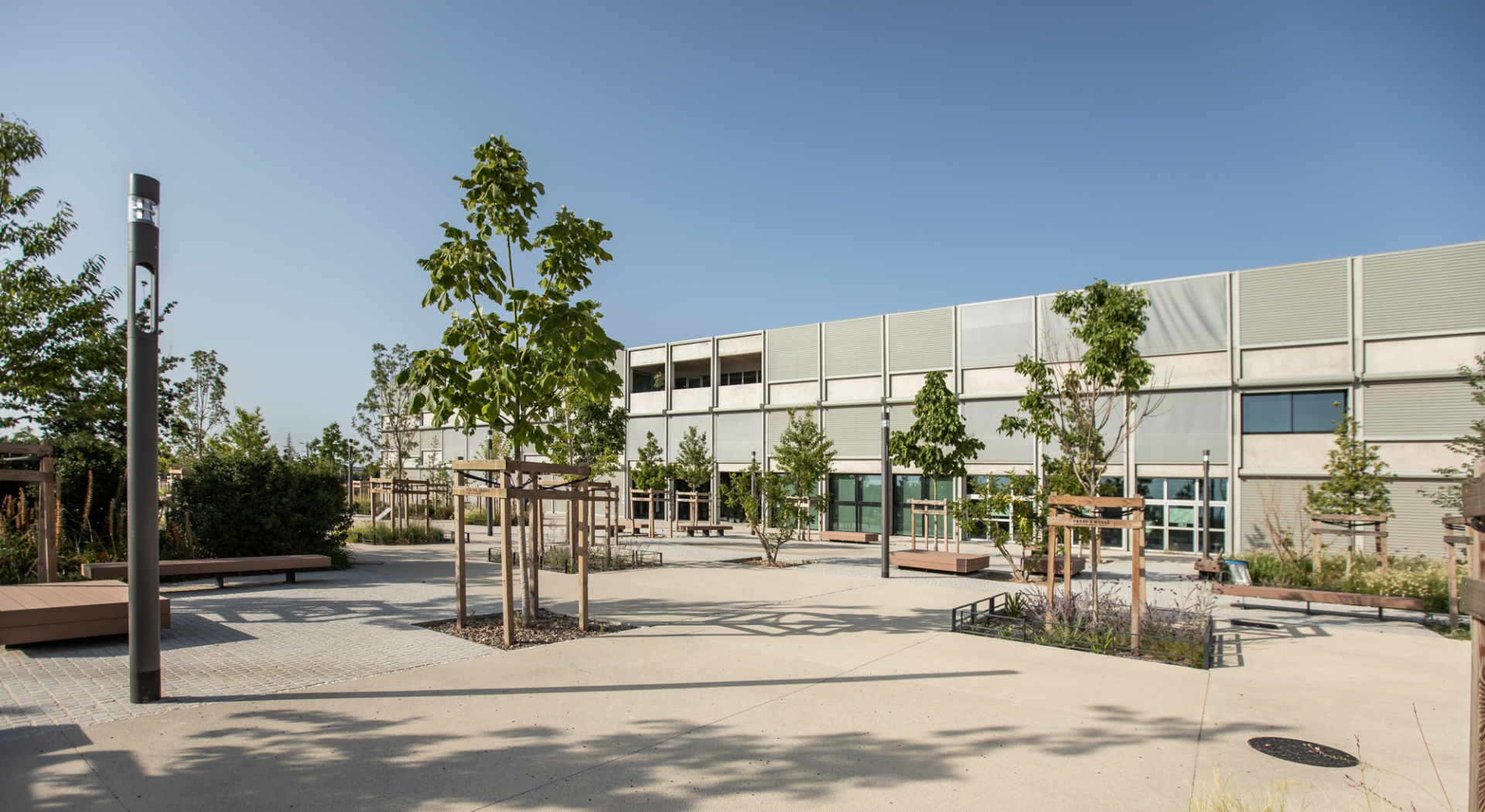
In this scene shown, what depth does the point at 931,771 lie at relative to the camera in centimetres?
501

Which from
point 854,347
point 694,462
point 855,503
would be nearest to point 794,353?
point 854,347

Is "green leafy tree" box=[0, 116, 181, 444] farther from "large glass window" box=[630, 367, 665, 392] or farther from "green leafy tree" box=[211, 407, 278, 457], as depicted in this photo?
→ "large glass window" box=[630, 367, 665, 392]

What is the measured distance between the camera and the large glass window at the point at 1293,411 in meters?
21.9

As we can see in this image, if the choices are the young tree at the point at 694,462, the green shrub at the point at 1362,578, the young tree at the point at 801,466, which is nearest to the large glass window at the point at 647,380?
the young tree at the point at 694,462

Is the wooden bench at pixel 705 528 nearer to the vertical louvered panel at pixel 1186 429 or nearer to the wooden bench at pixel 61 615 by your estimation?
the vertical louvered panel at pixel 1186 429

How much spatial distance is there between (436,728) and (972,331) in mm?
24462

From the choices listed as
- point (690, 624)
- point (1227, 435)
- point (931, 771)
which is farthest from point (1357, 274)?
point (931, 771)

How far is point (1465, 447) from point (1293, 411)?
375cm

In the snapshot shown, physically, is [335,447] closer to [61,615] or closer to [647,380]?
[647,380]

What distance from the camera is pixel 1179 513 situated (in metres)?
24.1

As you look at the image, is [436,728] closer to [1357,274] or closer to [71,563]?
[71,563]

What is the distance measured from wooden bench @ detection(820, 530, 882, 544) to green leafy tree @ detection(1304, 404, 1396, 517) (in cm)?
1287

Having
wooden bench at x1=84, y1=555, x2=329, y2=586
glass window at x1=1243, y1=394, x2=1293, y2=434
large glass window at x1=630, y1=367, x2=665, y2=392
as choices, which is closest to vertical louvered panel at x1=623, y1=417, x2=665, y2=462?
large glass window at x1=630, y1=367, x2=665, y2=392

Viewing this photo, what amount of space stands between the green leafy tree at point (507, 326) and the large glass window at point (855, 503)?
71.9ft
